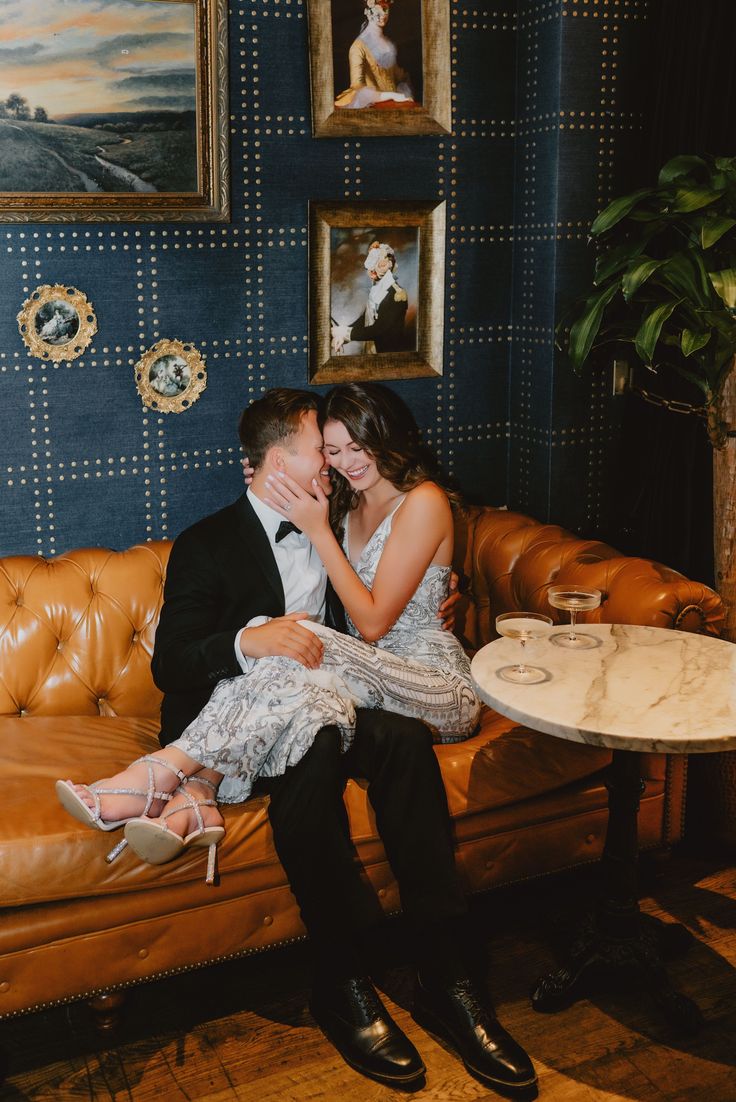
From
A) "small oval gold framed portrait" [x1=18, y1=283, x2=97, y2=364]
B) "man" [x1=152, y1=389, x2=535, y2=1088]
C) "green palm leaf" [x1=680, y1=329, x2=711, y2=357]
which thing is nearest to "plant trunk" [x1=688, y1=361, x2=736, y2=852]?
"green palm leaf" [x1=680, y1=329, x2=711, y2=357]

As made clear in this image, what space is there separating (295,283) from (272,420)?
2.75 ft

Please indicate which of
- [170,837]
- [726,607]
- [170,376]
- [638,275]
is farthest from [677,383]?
[170,837]

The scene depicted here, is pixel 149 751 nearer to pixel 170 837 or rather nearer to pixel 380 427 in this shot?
pixel 170 837

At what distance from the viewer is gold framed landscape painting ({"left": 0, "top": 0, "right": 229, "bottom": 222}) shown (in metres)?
3.22

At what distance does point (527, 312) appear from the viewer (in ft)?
13.3

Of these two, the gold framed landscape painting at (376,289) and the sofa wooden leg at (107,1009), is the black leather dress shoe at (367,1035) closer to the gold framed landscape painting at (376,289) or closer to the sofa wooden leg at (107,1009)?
the sofa wooden leg at (107,1009)

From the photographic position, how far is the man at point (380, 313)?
3838 millimetres

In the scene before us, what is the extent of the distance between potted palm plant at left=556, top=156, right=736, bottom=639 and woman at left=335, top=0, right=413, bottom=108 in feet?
3.12

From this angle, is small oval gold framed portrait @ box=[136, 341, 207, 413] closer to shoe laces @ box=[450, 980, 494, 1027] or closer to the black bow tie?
the black bow tie

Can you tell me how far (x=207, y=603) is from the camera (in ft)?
9.93

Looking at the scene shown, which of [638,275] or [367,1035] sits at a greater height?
[638,275]

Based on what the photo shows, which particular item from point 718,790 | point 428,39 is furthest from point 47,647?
point 428,39

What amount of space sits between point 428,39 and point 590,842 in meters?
2.75

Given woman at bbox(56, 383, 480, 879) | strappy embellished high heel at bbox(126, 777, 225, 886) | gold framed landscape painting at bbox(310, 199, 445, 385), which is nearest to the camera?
strappy embellished high heel at bbox(126, 777, 225, 886)
